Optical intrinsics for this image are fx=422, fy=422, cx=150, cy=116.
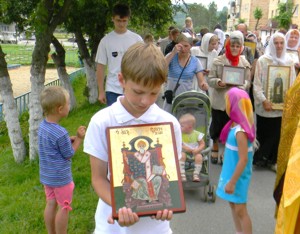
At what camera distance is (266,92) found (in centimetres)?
545

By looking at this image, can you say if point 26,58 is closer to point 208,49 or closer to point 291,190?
point 208,49

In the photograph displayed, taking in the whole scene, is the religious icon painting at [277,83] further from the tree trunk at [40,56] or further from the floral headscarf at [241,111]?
the tree trunk at [40,56]

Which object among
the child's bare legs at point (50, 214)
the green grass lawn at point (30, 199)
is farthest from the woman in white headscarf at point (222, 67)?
the child's bare legs at point (50, 214)

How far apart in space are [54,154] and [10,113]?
2.87 metres

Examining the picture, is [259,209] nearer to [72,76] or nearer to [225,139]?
[225,139]

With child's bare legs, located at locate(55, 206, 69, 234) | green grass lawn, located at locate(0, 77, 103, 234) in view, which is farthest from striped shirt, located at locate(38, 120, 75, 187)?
green grass lawn, located at locate(0, 77, 103, 234)

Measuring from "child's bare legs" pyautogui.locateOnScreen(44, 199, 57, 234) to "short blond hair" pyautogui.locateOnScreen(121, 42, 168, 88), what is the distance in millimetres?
1979

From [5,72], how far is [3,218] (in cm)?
225

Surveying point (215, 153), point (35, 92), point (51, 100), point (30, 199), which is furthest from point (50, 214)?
point (215, 153)

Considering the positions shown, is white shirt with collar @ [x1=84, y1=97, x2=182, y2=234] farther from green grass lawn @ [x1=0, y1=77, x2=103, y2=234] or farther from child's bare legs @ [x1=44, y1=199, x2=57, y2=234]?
green grass lawn @ [x1=0, y1=77, x2=103, y2=234]

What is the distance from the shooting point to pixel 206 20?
3679 inches

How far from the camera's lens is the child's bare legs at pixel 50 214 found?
11.6ft

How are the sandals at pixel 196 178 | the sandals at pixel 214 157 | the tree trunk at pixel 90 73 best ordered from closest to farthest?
the sandals at pixel 196 178 → the sandals at pixel 214 157 → the tree trunk at pixel 90 73

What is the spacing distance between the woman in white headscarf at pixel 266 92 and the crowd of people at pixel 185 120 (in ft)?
0.04
